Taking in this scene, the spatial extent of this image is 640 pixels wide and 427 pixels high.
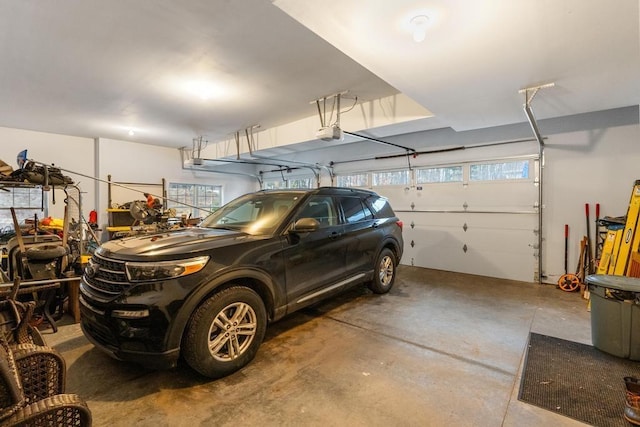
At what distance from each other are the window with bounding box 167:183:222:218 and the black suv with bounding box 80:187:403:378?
5852 mm

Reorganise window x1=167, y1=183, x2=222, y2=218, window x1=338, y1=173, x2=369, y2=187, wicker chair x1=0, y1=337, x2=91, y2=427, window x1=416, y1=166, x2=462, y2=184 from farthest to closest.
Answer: window x1=167, y1=183, x2=222, y2=218
window x1=338, y1=173, x2=369, y2=187
window x1=416, y1=166, x2=462, y2=184
wicker chair x1=0, y1=337, x2=91, y2=427

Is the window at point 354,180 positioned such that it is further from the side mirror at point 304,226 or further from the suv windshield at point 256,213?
the side mirror at point 304,226

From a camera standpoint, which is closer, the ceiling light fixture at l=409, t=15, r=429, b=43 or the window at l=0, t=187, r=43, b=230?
the ceiling light fixture at l=409, t=15, r=429, b=43

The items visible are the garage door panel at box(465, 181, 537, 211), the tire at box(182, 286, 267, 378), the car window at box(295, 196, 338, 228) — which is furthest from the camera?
the garage door panel at box(465, 181, 537, 211)

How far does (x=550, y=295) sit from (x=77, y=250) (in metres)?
7.40

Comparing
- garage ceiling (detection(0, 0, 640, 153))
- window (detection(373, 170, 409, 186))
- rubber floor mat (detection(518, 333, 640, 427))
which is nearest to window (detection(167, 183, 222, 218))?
garage ceiling (detection(0, 0, 640, 153))

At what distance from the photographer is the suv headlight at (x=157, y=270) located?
2107mm

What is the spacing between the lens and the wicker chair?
3.59 feet

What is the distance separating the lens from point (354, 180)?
7922mm

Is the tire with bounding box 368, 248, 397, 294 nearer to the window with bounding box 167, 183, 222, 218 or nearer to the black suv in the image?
the black suv

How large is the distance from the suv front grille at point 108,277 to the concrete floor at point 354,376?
743 mm

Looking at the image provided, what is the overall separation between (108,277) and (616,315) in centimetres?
421

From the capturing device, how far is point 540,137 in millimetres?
4957

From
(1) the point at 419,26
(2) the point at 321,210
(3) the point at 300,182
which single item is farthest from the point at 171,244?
(3) the point at 300,182
